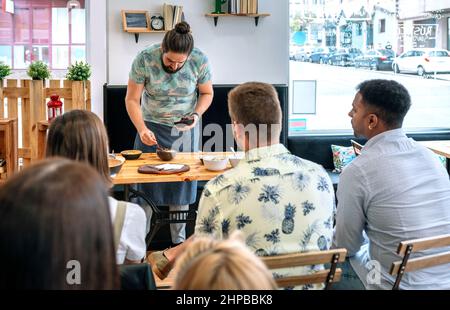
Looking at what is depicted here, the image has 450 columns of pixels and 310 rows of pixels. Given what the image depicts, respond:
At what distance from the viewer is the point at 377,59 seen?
5.96 meters

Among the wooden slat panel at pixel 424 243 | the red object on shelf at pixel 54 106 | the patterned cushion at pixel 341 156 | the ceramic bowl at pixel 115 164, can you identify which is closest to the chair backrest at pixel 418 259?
the wooden slat panel at pixel 424 243

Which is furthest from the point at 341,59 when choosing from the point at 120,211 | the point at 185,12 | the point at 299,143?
the point at 120,211

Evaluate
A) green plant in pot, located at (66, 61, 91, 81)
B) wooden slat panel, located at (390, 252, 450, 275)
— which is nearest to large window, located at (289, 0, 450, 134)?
green plant in pot, located at (66, 61, 91, 81)

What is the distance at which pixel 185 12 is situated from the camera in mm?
5227

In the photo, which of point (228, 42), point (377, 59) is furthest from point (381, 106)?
point (377, 59)

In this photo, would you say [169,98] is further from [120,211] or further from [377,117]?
[120,211]

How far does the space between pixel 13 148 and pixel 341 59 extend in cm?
339

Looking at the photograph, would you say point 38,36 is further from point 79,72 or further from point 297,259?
point 297,259

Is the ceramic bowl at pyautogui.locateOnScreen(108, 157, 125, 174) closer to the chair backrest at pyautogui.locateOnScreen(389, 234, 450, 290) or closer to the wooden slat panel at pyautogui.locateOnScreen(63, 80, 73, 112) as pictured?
the chair backrest at pyautogui.locateOnScreen(389, 234, 450, 290)

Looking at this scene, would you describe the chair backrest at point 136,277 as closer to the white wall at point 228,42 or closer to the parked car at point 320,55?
the white wall at point 228,42

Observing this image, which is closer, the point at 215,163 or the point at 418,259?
the point at 418,259

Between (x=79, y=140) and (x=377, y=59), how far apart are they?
15.5 feet

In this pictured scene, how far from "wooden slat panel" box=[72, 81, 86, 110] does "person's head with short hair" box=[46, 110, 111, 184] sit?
133 inches

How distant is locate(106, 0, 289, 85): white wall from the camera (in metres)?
5.18
